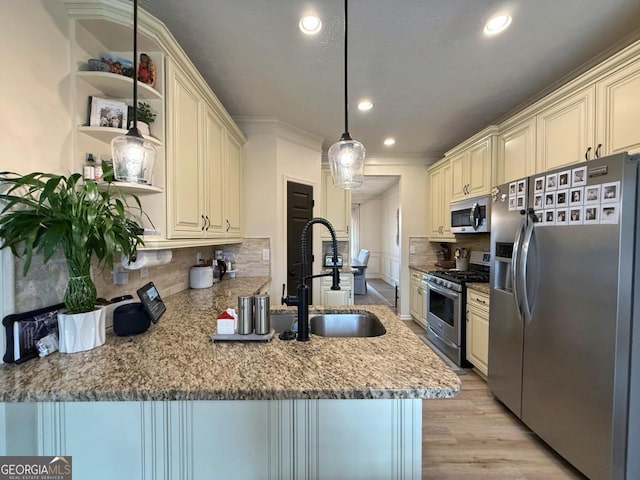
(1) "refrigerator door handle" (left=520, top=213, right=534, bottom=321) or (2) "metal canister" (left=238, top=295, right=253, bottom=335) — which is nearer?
(2) "metal canister" (left=238, top=295, right=253, bottom=335)

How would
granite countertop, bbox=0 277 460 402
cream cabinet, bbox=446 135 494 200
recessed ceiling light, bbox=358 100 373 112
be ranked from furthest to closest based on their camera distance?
cream cabinet, bbox=446 135 494 200, recessed ceiling light, bbox=358 100 373 112, granite countertop, bbox=0 277 460 402

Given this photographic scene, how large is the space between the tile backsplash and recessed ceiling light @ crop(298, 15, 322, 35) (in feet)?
5.95

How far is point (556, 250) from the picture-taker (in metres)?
1.76

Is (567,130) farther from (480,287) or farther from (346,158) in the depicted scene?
(346,158)

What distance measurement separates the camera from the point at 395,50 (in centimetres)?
198

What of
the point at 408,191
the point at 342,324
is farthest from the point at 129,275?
the point at 408,191

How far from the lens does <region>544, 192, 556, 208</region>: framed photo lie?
180cm

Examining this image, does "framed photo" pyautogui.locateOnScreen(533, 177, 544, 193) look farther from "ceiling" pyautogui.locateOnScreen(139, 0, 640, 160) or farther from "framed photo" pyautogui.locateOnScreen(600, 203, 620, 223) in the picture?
"ceiling" pyautogui.locateOnScreen(139, 0, 640, 160)

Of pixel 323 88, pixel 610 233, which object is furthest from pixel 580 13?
pixel 323 88

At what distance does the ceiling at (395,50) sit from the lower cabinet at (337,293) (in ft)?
7.10

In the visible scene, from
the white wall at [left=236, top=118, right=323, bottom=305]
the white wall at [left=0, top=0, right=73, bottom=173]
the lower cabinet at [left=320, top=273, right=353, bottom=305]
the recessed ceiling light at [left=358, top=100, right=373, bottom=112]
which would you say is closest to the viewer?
the white wall at [left=0, top=0, right=73, bottom=173]

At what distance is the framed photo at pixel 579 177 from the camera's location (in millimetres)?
1609

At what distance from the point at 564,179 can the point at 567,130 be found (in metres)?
0.71

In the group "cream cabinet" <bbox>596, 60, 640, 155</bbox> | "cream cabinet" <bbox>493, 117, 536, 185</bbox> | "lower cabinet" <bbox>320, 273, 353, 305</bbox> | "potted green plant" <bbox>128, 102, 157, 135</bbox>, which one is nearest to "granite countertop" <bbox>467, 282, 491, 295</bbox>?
"cream cabinet" <bbox>493, 117, 536, 185</bbox>
